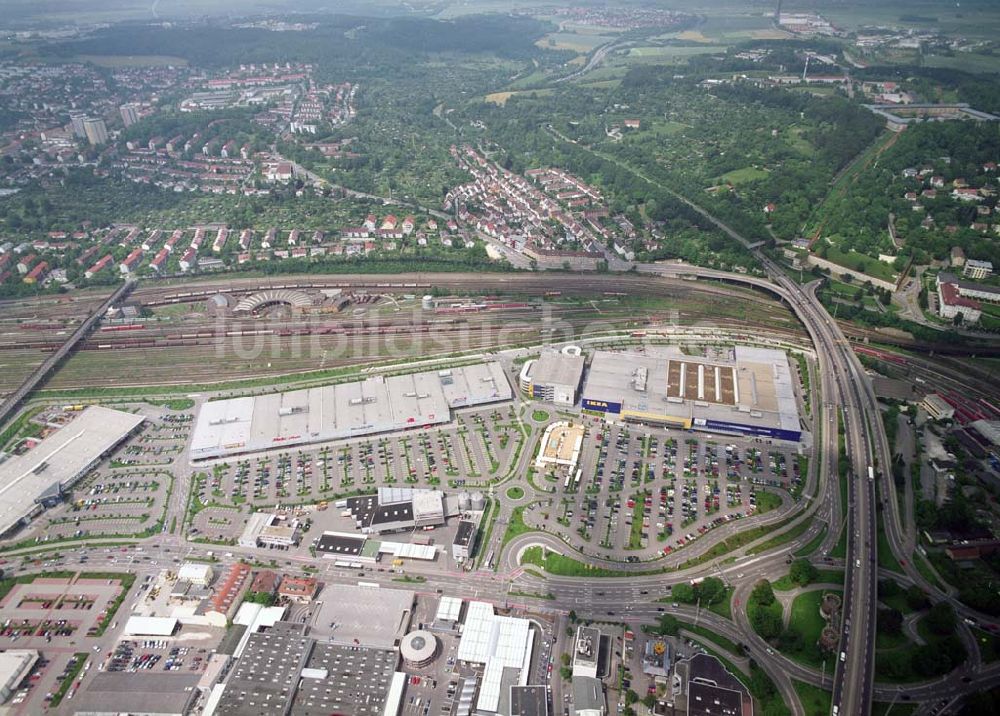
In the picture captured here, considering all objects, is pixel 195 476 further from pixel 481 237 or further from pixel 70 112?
pixel 70 112

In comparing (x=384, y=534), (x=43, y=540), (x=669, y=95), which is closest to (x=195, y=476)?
(x=43, y=540)

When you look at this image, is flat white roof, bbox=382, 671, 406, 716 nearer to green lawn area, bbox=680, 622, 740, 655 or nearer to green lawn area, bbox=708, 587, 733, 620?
green lawn area, bbox=680, 622, 740, 655

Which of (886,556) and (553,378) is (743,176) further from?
(886,556)

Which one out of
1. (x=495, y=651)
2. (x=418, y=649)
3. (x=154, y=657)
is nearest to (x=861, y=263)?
(x=495, y=651)

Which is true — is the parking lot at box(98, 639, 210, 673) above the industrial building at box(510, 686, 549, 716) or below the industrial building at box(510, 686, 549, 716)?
below

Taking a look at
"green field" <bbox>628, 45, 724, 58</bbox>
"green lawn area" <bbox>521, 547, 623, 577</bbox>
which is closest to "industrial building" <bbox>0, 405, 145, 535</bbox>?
"green lawn area" <bbox>521, 547, 623, 577</bbox>

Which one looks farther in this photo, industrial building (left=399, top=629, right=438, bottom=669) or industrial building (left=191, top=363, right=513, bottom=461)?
industrial building (left=191, top=363, right=513, bottom=461)
